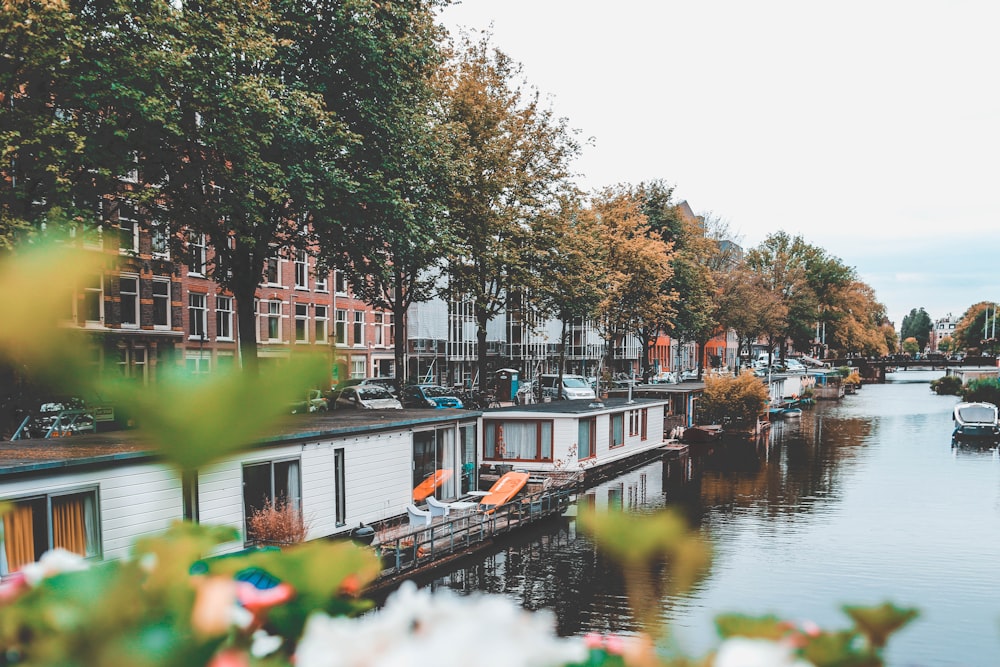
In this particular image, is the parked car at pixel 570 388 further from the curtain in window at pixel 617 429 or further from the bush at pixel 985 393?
the bush at pixel 985 393

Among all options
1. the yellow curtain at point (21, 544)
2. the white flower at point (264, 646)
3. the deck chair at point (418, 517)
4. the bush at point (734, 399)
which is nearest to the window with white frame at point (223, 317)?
the deck chair at point (418, 517)

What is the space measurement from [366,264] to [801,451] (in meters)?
30.4

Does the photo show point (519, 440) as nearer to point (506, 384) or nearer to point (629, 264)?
point (629, 264)

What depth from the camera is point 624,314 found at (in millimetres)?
53000

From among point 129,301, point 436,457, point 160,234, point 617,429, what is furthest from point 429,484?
point 129,301

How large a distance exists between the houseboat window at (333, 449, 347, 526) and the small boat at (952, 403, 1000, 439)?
148 feet

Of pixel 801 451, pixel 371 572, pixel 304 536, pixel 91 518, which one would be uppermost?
pixel 371 572

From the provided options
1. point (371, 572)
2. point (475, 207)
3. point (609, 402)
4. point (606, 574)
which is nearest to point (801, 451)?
point (609, 402)

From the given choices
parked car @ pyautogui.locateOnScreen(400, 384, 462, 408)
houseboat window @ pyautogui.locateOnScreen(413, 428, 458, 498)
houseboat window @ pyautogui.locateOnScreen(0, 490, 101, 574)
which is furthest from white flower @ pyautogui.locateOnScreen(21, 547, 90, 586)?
parked car @ pyautogui.locateOnScreen(400, 384, 462, 408)

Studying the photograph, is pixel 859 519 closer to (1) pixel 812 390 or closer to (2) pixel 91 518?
(2) pixel 91 518

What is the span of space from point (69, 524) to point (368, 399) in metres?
25.7

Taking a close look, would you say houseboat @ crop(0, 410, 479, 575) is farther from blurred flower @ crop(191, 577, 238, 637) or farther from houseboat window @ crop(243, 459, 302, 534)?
blurred flower @ crop(191, 577, 238, 637)

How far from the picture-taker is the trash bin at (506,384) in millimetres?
57125

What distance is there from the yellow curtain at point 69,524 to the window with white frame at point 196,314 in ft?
102
